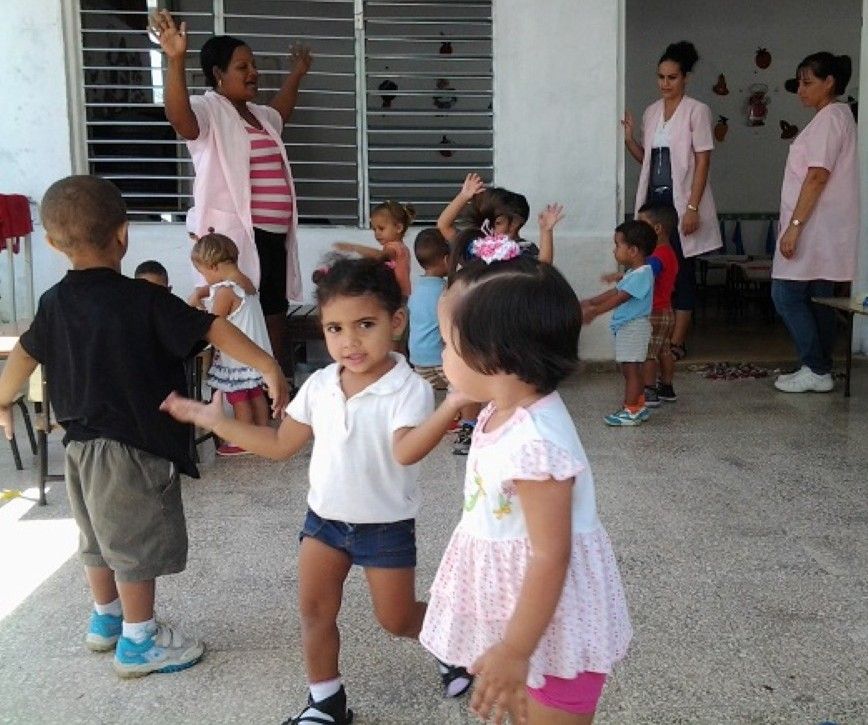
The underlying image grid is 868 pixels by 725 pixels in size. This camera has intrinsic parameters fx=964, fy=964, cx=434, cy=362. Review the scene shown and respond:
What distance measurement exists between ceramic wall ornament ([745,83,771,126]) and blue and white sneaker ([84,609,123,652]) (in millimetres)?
9823

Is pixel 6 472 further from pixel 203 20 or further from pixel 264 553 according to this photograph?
pixel 203 20

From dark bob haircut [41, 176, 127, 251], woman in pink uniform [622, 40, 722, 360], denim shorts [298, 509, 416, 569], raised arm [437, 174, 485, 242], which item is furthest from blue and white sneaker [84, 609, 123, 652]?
woman in pink uniform [622, 40, 722, 360]

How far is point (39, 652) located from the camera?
8.57 ft

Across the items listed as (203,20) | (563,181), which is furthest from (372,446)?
(203,20)

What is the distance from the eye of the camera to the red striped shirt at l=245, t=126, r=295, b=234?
468cm

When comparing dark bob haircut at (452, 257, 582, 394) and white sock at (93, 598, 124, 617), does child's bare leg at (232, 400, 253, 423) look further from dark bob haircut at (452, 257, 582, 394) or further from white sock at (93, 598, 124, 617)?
dark bob haircut at (452, 257, 582, 394)

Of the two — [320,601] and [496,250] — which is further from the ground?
[496,250]

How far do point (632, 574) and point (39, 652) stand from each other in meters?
A: 1.75

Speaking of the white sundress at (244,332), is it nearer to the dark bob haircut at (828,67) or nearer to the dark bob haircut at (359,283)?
the dark bob haircut at (359,283)

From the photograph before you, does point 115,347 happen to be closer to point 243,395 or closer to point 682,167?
point 243,395

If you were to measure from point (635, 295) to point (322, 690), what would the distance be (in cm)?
310

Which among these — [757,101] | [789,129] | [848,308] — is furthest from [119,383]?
[789,129]

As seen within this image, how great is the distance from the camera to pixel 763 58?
414 inches

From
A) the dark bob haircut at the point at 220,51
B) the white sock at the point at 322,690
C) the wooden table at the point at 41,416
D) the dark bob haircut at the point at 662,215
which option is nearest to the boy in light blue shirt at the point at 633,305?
the dark bob haircut at the point at 662,215
